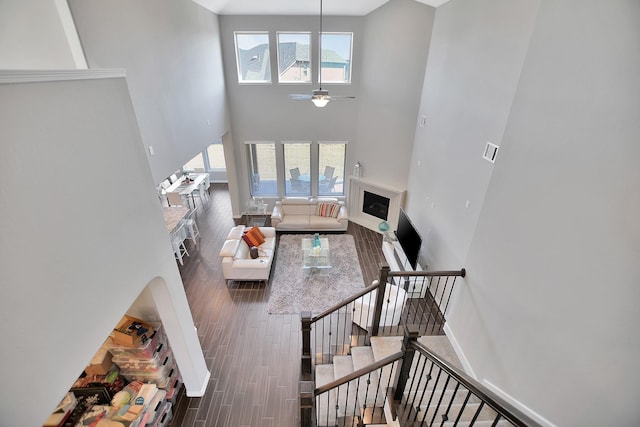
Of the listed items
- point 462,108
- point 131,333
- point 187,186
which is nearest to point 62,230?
point 131,333

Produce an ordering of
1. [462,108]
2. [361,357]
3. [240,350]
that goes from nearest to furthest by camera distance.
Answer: [361,357], [462,108], [240,350]

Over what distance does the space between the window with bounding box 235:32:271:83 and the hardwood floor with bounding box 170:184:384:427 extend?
4634 millimetres

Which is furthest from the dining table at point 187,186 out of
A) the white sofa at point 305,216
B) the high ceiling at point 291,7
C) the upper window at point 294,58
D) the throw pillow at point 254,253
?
the high ceiling at point 291,7

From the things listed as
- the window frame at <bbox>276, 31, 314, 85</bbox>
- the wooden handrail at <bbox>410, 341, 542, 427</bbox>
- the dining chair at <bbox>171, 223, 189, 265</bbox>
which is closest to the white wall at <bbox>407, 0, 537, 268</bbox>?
the wooden handrail at <bbox>410, 341, 542, 427</bbox>

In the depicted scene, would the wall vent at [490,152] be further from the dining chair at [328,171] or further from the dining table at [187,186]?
the dining table at [187,186]

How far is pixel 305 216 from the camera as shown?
860cm

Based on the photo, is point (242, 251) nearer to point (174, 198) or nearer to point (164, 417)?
point (164, 417)

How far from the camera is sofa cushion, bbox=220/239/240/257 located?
6152mm

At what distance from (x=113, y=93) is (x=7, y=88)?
86 cm

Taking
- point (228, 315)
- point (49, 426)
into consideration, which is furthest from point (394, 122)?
point (49, 426)

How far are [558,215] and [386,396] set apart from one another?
2.31 metres

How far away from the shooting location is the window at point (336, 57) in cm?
742

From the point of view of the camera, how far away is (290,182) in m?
9.17

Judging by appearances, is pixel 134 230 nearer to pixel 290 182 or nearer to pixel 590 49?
pixel 590 49
